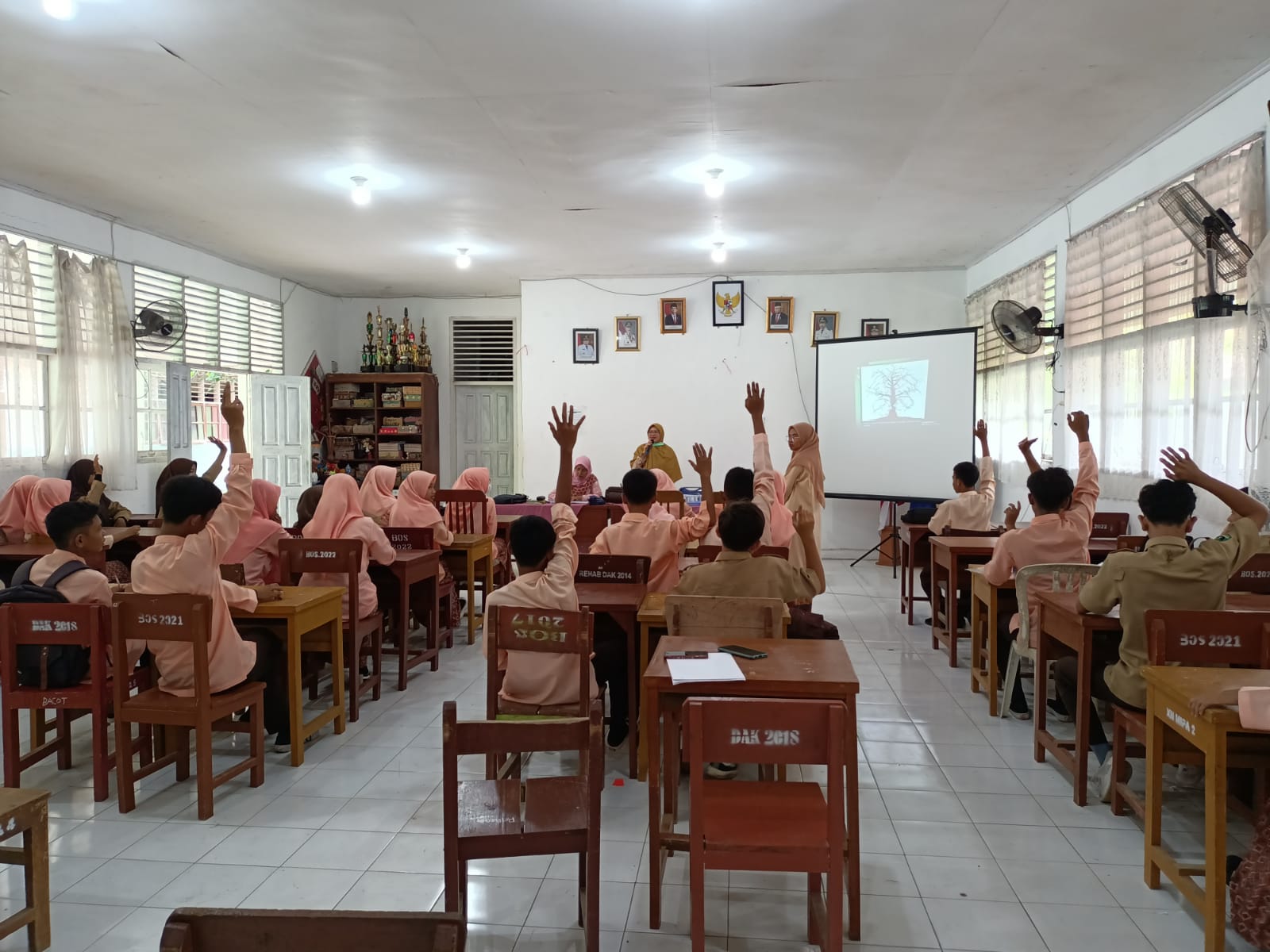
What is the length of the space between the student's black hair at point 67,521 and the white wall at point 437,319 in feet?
25.9

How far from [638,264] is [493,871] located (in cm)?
731

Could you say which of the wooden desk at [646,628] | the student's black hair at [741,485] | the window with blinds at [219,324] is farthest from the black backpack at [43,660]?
the window with blinds at [219,324]

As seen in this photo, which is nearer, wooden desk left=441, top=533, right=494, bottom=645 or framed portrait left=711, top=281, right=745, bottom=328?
wooden desk left=441, top=533, right=494, bottom=645

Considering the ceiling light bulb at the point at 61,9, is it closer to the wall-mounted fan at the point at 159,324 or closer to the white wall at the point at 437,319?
the wall-mounted fan at the point at 159,324

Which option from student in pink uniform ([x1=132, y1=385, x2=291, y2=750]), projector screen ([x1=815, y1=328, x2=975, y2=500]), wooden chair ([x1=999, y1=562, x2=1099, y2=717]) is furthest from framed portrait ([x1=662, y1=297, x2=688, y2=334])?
student in pink uniform ([x1=132, y1=385, x2=291, y2=750])

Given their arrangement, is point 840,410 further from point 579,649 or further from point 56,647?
point 56,647

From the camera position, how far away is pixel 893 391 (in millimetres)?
8188

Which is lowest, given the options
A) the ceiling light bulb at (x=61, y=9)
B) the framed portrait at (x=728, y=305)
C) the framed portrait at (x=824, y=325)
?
the framed portrait at (x=824, y=325)

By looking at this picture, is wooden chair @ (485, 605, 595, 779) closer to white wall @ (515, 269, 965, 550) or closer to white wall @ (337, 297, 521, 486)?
white wall @ (515, 269, 965, 550)

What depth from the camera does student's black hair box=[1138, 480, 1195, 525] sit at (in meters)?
2.75

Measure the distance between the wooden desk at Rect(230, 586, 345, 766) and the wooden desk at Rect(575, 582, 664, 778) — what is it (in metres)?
1.08

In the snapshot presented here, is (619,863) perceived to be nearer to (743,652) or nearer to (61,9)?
(743,652)

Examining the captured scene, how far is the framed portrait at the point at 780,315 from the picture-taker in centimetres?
934

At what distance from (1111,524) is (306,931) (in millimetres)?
5472
